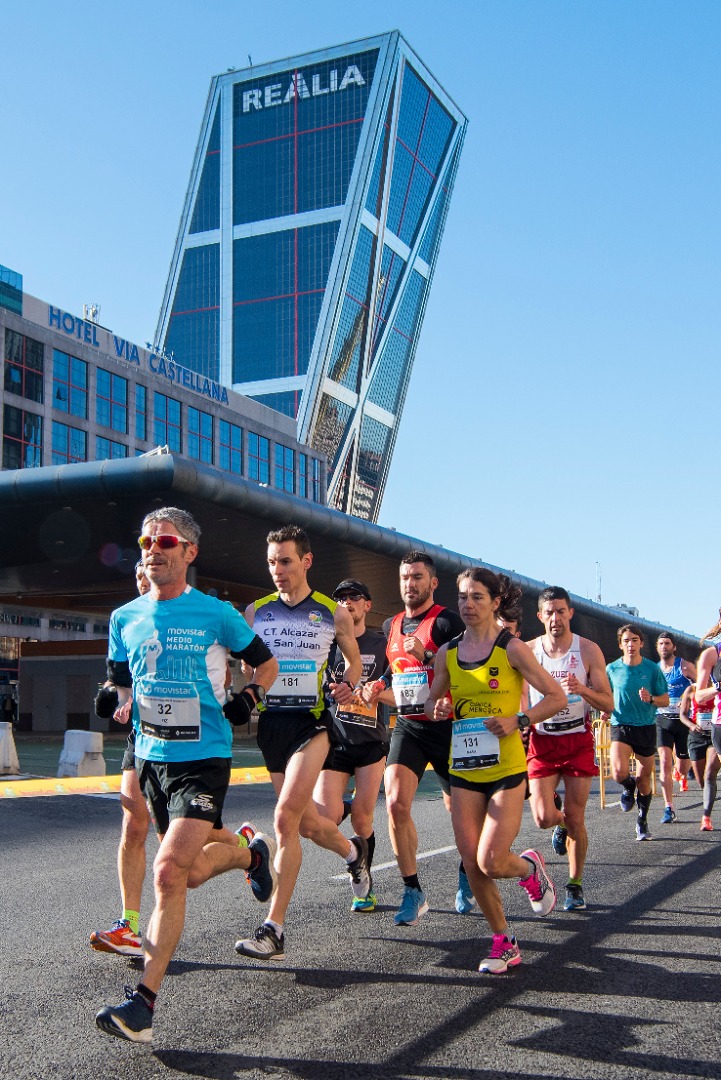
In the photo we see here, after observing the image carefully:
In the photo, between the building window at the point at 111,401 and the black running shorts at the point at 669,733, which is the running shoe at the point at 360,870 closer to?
the black running shorts at the point at 669,733

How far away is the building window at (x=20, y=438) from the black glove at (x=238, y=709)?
7020 cm

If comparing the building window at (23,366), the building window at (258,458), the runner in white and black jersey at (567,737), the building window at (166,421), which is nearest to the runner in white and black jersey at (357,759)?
the runner in white and black jersey at (567,737)

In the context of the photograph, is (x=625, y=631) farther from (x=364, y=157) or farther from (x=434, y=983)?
(x=364, y=157)

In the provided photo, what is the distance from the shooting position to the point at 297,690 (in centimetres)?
579

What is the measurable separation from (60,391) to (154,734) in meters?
74.8

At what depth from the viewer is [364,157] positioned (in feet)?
458

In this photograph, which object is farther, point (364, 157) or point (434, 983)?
point (364, 157)

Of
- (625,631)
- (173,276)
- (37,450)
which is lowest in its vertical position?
(625,631)

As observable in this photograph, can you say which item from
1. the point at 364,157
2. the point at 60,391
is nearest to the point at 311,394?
the point at 364,157

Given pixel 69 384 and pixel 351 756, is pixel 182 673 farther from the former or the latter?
pixel 69 384

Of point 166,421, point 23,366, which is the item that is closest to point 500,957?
point 23,366

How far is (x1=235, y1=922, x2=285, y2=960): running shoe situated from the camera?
484cm

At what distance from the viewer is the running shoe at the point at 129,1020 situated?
368cm

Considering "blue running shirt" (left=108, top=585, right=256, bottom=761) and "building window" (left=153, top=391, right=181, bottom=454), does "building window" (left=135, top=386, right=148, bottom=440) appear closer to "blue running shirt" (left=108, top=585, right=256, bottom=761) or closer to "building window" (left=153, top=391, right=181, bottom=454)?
"building window" (left=153, top=391, right=181, bottom=454)
